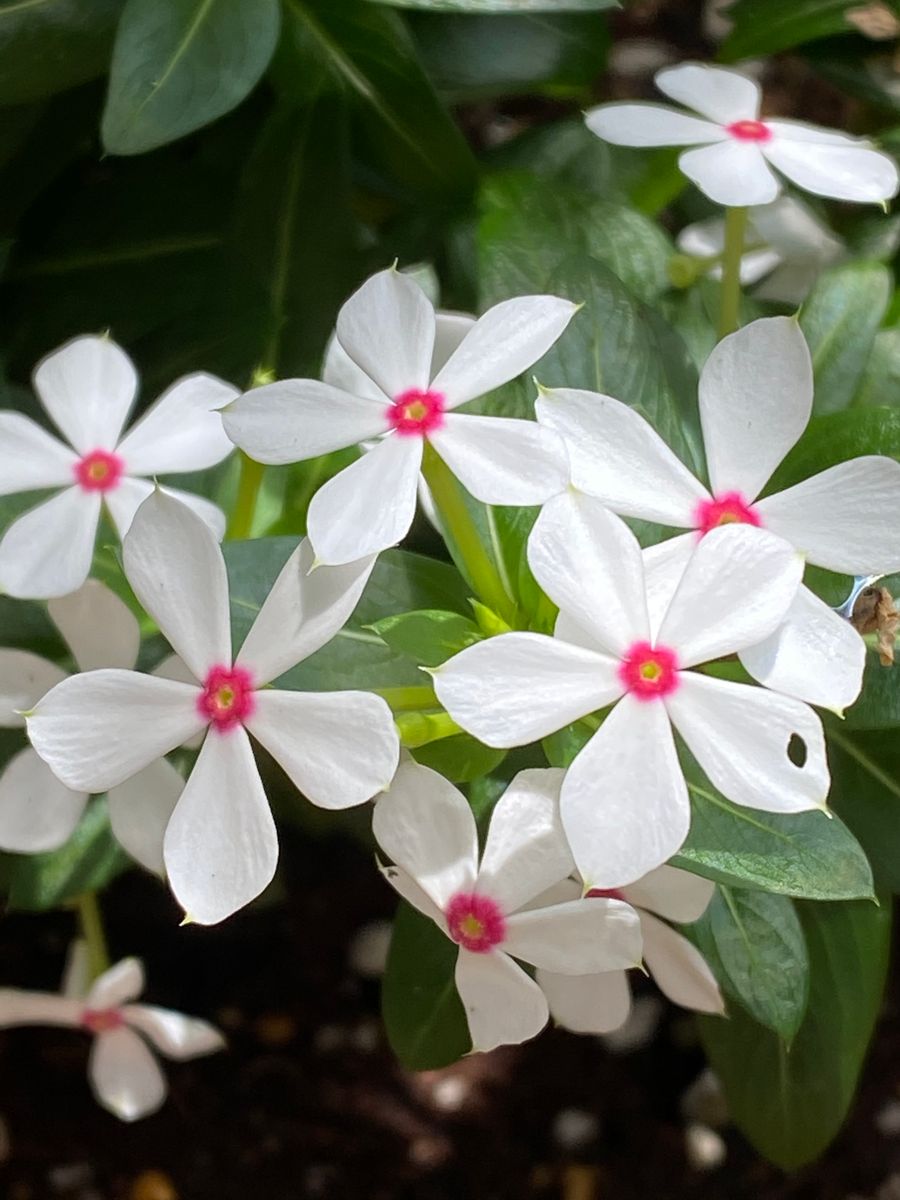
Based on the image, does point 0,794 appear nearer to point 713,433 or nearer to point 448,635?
point 448,635

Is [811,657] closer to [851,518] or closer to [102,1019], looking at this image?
[851,518]

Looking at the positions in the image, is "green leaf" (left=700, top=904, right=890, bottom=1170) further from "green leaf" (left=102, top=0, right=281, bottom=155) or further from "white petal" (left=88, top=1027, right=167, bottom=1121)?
"green leaf" (left=102, top=0, right=281, bottom=155)

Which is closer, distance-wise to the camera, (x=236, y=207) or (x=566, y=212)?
(x=566, y=212)

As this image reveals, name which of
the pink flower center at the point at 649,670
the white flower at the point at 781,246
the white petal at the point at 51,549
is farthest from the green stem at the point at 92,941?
the white flower at the point at 781,246

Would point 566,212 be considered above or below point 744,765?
above

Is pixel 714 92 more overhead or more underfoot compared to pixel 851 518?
more overhead

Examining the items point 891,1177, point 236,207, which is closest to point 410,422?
point 236,207

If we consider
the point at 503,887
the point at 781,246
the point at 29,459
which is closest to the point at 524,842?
the point at 503,887
